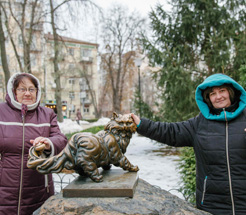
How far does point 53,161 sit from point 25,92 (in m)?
0.76

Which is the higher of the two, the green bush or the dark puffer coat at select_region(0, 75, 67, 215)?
the dark puffer coat at select_region(0, 75, 67, 215)

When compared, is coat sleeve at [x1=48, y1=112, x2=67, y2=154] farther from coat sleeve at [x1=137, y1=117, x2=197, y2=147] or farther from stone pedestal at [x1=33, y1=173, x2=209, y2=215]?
coat sleeve at [x1=137, y1=117, x2=197, y2=147]

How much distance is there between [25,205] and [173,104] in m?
6.72

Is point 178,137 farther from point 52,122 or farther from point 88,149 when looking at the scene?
point 52,122

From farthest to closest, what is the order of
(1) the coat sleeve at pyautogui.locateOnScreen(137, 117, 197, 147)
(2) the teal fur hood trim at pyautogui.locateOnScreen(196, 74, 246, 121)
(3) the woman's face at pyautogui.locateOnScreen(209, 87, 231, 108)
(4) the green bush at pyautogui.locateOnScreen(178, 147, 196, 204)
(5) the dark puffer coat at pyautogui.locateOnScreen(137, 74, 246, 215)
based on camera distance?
1. (4) the green bush at pyautogui.locateOnScreen(178, 147, 196, 204)
2. (1) the coat sleeve at pyautogui.locateOnScreen(137, 117, 197, 147)
3. (3) the woman's face at pyautogui.locateOnScreen(209, 87, 231, 108)
4. (2) the teal fur hood trim at pyautogui.locateOnScreen(196, 74, 246, 121)
5. (5) the dark puffer coat at pyautogui.locateOnScreen(137, 74, 246, 215)

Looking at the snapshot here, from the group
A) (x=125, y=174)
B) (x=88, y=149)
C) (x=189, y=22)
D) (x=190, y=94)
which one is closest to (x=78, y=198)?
(x=88, y=149)

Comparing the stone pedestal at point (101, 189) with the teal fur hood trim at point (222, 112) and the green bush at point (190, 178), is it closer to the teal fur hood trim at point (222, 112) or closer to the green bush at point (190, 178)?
the teal fur hood trim at point (222, 112)

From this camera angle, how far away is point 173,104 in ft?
26.8

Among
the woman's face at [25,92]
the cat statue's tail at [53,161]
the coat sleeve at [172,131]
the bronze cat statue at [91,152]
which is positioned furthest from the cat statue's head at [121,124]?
the woman's face at [25,92]

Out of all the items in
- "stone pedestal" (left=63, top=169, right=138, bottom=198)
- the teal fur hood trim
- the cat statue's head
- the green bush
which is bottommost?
the green bush

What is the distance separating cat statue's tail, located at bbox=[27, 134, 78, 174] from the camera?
1.80 m

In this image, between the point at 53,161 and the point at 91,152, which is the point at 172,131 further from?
the point at 53,161

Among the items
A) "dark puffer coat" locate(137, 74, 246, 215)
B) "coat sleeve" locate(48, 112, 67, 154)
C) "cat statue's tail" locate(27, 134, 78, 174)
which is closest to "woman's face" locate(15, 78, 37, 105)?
"coat sleeve" locate(48, 112, 67, 154)

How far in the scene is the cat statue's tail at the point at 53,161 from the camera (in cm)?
180
